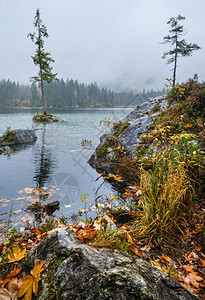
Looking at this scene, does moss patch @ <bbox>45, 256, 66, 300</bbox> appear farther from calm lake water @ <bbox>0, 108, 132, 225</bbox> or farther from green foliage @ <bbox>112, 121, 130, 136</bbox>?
green foliage @ <bbox>112, 121, 130, 136</bbox>

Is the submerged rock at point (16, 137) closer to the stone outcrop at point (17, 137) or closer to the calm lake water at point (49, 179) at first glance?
the stone outcrop at point (17, 137)

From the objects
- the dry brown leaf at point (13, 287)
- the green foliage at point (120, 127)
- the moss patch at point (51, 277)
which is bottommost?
the dry brown leaf at point (13, 287)

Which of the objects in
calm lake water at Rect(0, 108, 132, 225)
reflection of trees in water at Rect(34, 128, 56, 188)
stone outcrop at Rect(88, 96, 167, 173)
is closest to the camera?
calm lake water at Rect(0, 108, 132, 225)

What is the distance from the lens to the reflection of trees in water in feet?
17.8

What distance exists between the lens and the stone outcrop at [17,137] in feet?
33.0

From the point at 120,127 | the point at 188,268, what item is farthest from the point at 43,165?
the point at 188,268

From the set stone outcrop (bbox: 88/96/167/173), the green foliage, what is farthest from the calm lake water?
the green foliage

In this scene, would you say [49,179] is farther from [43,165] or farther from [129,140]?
[129,140]

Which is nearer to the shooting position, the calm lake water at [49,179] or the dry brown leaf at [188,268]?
the dry brown leaf at [188,268]

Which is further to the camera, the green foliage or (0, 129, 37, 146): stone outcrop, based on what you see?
(0, 129, 37, 146): stone outcrop

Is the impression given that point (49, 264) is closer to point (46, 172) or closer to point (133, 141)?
point (46, 172)

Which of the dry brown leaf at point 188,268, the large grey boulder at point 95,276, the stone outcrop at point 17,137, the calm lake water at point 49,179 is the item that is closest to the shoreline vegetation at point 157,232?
the dry brown leaf at point 188,268

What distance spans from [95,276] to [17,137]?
1125 centimetres

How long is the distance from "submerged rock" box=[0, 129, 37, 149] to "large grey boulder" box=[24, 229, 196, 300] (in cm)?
1008
